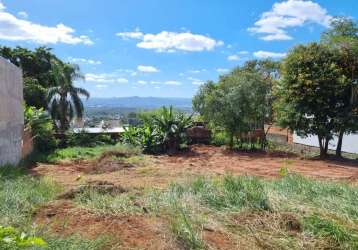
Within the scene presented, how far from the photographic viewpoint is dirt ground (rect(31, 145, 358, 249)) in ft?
14.2

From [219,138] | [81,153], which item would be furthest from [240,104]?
[81,153]

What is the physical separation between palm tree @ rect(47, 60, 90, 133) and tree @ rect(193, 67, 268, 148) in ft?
44.1

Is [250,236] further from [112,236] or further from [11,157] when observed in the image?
[11,157]

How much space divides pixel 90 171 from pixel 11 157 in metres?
2.10

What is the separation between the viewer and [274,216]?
468cm

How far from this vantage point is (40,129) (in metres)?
15.3

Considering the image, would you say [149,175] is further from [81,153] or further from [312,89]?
[312,89]

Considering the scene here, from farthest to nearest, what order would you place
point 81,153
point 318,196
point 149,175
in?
point 81,153 → point 149,175 → point 318,196

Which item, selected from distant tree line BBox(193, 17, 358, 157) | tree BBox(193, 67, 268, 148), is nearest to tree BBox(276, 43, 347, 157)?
distant tree line BBox(193, 17, 358, 157)

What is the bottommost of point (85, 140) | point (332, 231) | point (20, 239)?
point (85, 140)

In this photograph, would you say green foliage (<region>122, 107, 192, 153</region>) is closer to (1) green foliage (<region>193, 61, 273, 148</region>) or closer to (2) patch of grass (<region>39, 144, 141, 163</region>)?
(2) patch of grass (<region>39, 144, 141, 163</region>)

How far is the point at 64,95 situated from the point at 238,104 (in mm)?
16324

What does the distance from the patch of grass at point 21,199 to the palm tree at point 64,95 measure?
20726mm

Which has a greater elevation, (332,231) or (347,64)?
(347,64)
